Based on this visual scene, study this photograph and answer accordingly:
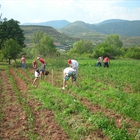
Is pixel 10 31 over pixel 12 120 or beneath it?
over

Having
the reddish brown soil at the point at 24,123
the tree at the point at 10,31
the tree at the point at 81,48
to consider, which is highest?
the tree at the point at 10,31

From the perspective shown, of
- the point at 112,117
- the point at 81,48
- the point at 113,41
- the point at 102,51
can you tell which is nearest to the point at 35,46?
the point at 102,51

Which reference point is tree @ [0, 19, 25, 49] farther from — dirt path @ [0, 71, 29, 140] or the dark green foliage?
the dark green foliage

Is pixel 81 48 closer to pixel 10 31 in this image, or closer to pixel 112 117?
pixel 10 31

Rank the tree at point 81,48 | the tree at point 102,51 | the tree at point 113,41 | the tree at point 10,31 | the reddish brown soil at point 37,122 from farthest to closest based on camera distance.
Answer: the tree at point 113,41 < the tree at point 81,48 < the tree at point 102,51 < the tree at point 10,31 < the reddish brown soil at point 37,122

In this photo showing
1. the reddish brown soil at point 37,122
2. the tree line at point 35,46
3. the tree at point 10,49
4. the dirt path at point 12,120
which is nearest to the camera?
the reddish brown soil at point 37,122

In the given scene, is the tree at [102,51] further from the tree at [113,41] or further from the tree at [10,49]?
the tree at [10,49]

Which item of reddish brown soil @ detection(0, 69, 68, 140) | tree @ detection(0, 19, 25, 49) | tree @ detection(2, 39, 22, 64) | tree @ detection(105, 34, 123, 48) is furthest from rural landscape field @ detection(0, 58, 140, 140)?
tree @ detection(105, 34, 123, 48)

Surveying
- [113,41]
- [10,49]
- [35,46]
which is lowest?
[35,46]

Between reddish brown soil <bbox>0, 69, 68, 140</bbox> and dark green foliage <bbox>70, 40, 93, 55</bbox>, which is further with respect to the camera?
dark green foliage <bbox>70, 40, 93, 55</bbox>

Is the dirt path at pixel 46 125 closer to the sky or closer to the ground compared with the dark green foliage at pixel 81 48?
closer to the sky

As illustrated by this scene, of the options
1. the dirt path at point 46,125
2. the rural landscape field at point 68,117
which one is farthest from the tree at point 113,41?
the dirt path at point 46,125

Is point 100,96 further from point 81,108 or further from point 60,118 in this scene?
point 60,118

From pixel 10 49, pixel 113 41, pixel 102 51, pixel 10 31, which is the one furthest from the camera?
pixel 113 41
